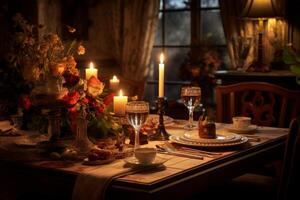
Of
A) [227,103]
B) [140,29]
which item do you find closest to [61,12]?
[140,29]

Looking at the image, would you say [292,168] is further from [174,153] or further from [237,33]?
[237,33]

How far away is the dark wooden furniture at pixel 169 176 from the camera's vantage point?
1657 mm

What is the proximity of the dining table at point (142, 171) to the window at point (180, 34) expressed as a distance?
246cm

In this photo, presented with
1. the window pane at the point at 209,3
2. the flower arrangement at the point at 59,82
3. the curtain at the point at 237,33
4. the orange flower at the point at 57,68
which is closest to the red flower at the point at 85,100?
the flower arrangement at the point at 59,82

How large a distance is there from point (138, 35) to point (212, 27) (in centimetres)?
66

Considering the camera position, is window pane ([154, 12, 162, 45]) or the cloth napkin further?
window pane ([154, 12, 162, 45])

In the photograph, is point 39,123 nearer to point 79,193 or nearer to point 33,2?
point 79,193

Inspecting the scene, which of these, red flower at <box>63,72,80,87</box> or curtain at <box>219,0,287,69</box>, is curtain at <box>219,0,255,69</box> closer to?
curtain at <box>219,0,287,69</box>

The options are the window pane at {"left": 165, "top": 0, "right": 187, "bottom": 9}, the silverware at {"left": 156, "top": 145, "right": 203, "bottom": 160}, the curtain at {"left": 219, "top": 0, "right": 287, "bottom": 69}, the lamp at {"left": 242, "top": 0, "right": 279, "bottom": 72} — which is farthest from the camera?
the window pane at {"left": 165, "top": 0, "right": 187, "bottom": 9}

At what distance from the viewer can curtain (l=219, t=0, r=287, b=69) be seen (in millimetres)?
4068

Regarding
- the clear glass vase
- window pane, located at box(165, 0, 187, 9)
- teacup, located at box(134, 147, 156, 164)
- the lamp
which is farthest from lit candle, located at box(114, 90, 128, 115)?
window pane, located at box(165, 0, 187, 9)

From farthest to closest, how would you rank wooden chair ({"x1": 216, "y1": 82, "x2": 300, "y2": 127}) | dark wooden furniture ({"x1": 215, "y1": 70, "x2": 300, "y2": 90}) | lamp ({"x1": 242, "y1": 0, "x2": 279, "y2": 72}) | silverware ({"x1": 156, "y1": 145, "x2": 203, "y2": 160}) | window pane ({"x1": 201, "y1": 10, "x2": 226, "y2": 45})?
window pane ({"x1": 201, "y1": 10, "x2": 226, "y2": 45})
lamp ({"x1": 242, "y1": 0, "x2": 279, "y2": 72})
dark wooden furniture ({"x1": 215, "y1": 70, "x2": 300, "y2": 90})
wooden chair ({"x1": 216, "y1": 82, "x2": 300, "y2": 127})
silverware ({"x1": 156, "y1": 145, "x2": 203, "y2": 160})

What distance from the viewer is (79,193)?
1.72 metres

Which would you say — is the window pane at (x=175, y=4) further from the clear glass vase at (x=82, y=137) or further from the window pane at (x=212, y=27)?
the clear glass vase at (x=82, y=137)
